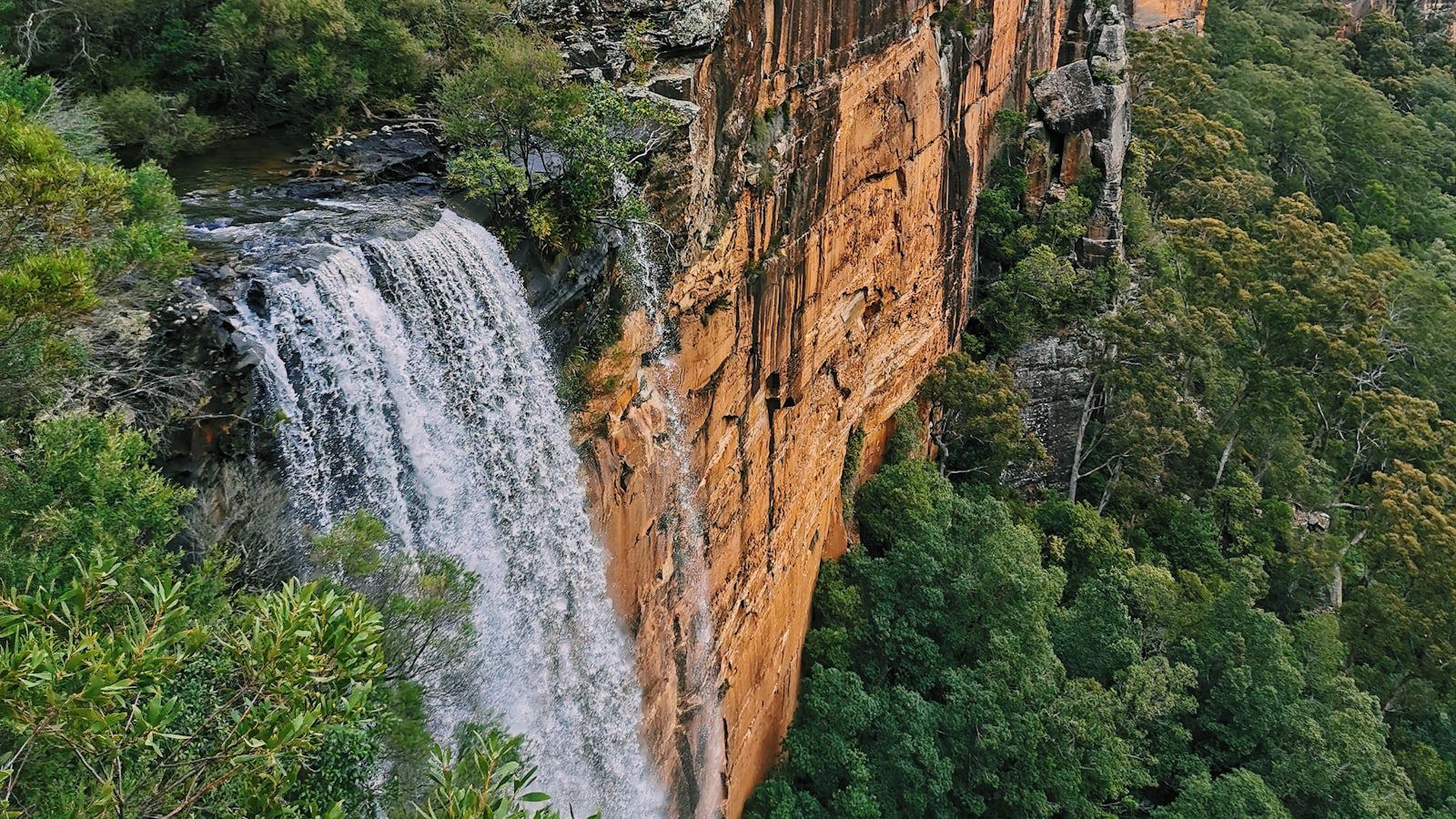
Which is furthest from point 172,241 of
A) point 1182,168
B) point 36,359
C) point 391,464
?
point 1182,168

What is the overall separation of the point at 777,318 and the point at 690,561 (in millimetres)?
4513

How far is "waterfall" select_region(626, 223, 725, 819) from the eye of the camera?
11297mm

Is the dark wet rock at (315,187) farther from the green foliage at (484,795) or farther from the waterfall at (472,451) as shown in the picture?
the green foliage at (484,795)

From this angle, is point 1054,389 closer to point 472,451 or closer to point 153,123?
point 472,451

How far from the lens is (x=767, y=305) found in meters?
14.6

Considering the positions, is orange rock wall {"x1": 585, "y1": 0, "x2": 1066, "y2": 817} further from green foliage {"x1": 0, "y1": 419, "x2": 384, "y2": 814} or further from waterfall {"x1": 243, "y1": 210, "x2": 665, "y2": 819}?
green foliage {"x1": 0, "y1": 419, "x2": 384, "y2": 814}

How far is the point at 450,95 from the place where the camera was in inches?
402

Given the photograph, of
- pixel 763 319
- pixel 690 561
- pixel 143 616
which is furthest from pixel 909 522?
pixel 143 616

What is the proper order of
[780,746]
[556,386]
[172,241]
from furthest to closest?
[780,746], [556,386], [172,241]

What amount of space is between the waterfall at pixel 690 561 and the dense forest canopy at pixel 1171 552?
7.57 feet

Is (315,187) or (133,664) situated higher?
(315,187)

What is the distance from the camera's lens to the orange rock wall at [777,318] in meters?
12.0

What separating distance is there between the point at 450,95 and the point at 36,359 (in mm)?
5780

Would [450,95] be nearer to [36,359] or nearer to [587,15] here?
[587,15]
